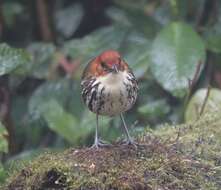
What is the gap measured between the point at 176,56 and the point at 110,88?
1.37 meters

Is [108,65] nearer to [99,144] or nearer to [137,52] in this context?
[99,144]

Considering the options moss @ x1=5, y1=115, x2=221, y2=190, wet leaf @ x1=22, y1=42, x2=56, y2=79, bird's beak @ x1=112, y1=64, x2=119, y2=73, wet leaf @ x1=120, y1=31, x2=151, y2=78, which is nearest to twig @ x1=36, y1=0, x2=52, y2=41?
wet leaf @ x1=22, y1=42, x2=56, y2=79

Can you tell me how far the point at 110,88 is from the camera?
3.64m

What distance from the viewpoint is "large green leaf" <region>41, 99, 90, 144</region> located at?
4.88m

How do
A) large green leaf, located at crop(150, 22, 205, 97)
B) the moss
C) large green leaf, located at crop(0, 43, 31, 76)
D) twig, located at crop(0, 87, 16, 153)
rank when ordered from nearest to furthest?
1. the moss
2. large green leaf, located at crop(0, 43, 31, 76)
3. large green leaf, located at crop(150, 22, 205, 97)
4. twig, located at crop(0, 87, 16, 153)

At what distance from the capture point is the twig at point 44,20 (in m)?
6.46

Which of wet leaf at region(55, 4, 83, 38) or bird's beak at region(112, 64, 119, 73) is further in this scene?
wet leaf at region(55, 4, 83, 38)

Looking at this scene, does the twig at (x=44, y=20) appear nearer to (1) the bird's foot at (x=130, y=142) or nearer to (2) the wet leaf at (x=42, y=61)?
(2) the wet leaf at (x=42, y=61)

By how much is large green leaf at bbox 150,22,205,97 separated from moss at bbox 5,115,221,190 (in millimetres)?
1082

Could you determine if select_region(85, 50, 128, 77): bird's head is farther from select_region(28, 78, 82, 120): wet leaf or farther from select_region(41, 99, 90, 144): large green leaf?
select_region(28, 78, 82, 120): wet leaf

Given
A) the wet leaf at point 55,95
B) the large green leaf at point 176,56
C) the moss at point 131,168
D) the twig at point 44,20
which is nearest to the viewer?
the moss at point 131,168

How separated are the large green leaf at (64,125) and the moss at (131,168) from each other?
120cm

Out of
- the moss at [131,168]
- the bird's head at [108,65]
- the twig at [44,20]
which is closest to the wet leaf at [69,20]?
the twig at [44,20]

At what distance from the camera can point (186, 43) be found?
5051mm
